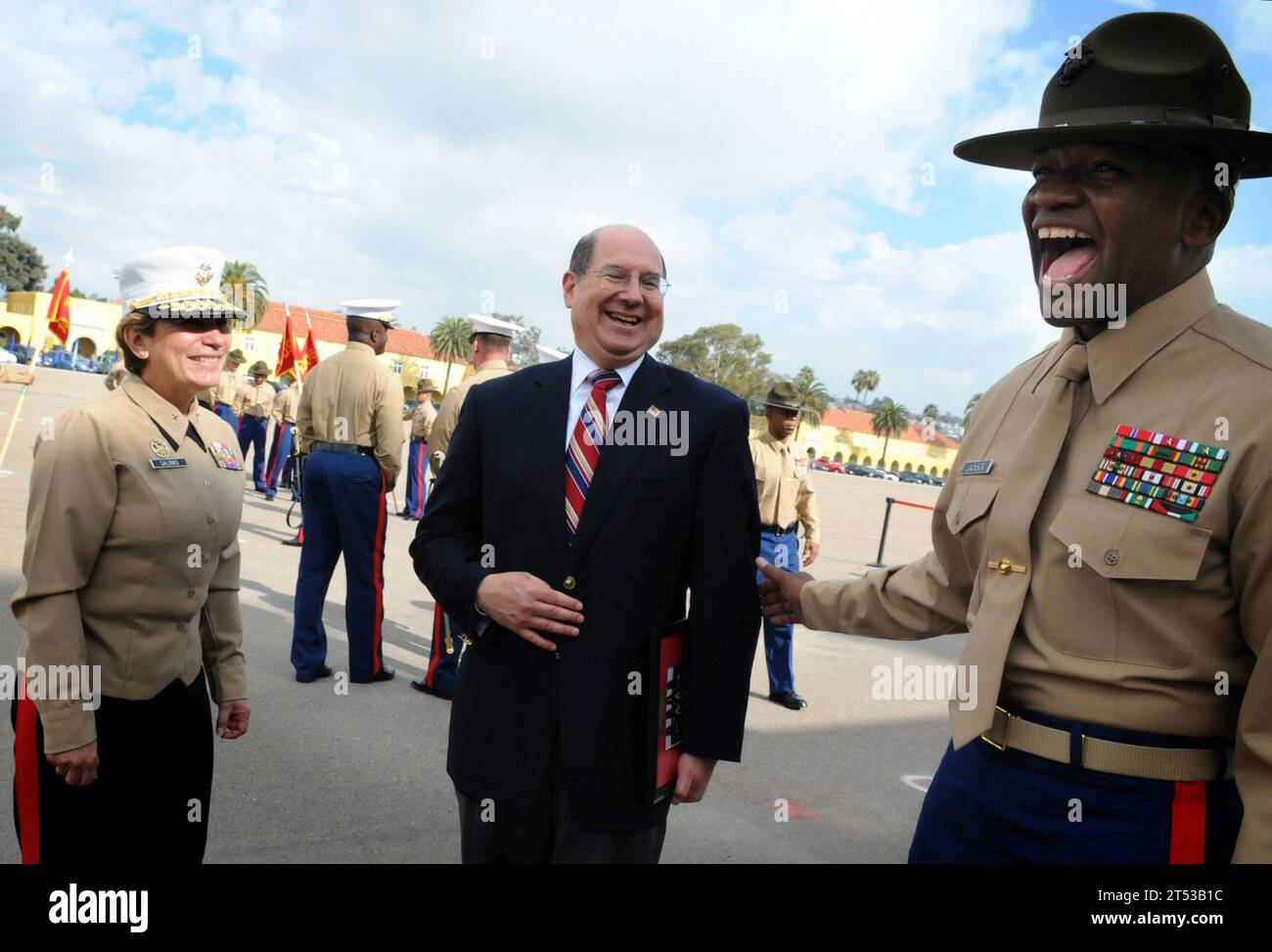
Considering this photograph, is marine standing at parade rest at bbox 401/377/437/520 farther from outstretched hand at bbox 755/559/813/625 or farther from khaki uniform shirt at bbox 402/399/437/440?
outstretched hand at bbox 755/559/813/625

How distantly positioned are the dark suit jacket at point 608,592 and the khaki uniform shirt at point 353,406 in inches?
156

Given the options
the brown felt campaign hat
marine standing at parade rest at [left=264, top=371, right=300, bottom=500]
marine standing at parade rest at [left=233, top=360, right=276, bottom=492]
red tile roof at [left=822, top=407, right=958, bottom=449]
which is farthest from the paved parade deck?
red tile roof at [left=822, top=407, right=958, bottom=449]

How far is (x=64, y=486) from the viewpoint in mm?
2344

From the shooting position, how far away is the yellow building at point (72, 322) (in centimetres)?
6625

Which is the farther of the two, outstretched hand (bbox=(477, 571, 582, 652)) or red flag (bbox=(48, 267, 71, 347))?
red flag (bbox=(48, 267, 71, 347))

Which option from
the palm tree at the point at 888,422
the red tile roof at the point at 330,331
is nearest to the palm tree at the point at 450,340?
the red tile roof at the point at 330,331

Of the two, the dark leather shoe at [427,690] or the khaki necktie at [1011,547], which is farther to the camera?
the dark leather shoe at [427,690]

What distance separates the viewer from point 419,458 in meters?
14.5

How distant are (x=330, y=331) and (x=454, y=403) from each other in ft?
248

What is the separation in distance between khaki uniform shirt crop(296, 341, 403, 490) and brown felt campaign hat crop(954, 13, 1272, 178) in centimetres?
494

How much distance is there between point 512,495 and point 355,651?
13.3 feet

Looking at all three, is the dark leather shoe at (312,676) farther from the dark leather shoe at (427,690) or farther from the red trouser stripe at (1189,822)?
the red trouser stripe at (1189,822)

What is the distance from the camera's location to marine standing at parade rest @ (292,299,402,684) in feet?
19.4
